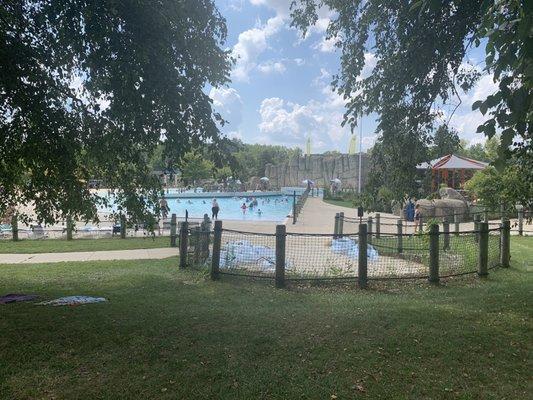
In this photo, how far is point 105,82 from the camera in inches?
219

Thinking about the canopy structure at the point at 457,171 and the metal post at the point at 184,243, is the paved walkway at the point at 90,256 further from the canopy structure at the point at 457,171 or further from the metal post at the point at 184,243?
the canopy structure at the point at 457,171

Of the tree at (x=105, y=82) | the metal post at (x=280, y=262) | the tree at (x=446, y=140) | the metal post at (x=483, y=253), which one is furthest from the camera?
the metal post at (x=483, y=253)

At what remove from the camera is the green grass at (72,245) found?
14.6 metres

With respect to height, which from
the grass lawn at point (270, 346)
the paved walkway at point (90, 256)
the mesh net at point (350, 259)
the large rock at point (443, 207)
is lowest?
the paved walkway at point (90, 256)

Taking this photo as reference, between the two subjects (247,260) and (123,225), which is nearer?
(123,225)

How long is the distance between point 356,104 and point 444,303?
309 centimetres

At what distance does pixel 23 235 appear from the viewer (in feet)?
61.9

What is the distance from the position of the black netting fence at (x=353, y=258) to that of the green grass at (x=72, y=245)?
5434mm

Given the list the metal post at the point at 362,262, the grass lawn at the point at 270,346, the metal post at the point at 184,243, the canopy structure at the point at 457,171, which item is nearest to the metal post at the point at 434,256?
the grass lawn at the point at 270,346

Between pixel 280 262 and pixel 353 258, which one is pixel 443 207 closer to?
pixel 353 258

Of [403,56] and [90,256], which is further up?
[403,56]

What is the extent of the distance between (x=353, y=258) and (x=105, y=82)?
711cm

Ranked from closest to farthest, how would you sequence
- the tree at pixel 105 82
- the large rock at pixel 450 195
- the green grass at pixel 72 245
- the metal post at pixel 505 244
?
1. the tree at pixel 105 82
2. the metal post at pixel 505 244
3. the green grass at pixel 72 245
4. the large rock at pixel 450 195

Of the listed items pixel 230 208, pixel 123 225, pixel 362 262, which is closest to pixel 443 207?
pixel 362 262
